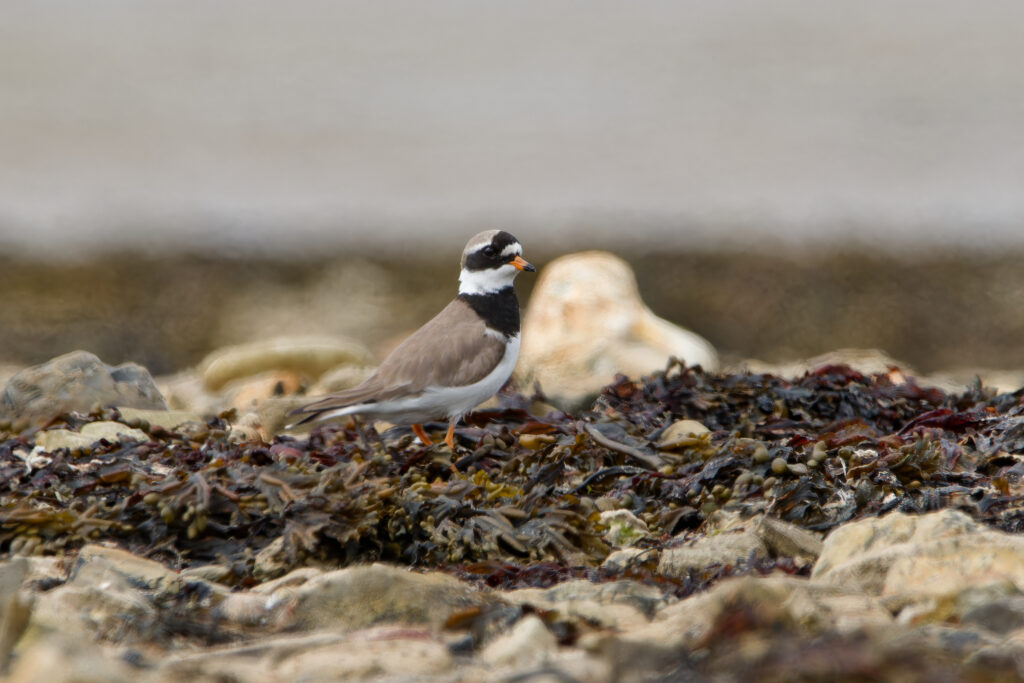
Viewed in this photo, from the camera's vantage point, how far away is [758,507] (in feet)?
14.0

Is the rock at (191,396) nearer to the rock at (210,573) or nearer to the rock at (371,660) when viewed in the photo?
the rock at (210,573)

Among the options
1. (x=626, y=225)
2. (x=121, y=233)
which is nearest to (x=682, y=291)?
(x=626, y=225)

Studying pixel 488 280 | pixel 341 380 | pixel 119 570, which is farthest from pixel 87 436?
pixel 341 380

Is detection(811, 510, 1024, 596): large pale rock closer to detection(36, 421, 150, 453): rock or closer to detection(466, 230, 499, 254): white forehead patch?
detection(466, 230, 499, 254): white forehead patch

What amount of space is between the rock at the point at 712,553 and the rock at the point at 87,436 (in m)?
2.85

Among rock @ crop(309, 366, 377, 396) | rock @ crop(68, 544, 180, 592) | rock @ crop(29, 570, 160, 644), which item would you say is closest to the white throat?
rock @ crop(309, 366, 377, 396)

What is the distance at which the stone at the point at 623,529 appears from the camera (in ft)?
13.8

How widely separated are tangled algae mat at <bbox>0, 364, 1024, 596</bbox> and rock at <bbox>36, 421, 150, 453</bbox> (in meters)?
0.11

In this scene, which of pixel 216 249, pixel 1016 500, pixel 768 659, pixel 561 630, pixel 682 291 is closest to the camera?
pixel 768 659

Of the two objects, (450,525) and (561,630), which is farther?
(450,525)

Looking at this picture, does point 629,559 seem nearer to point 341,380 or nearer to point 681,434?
point 681,434

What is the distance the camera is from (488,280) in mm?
6242

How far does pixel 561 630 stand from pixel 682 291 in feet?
31.0

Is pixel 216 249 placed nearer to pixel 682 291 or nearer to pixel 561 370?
pixel 682 291
